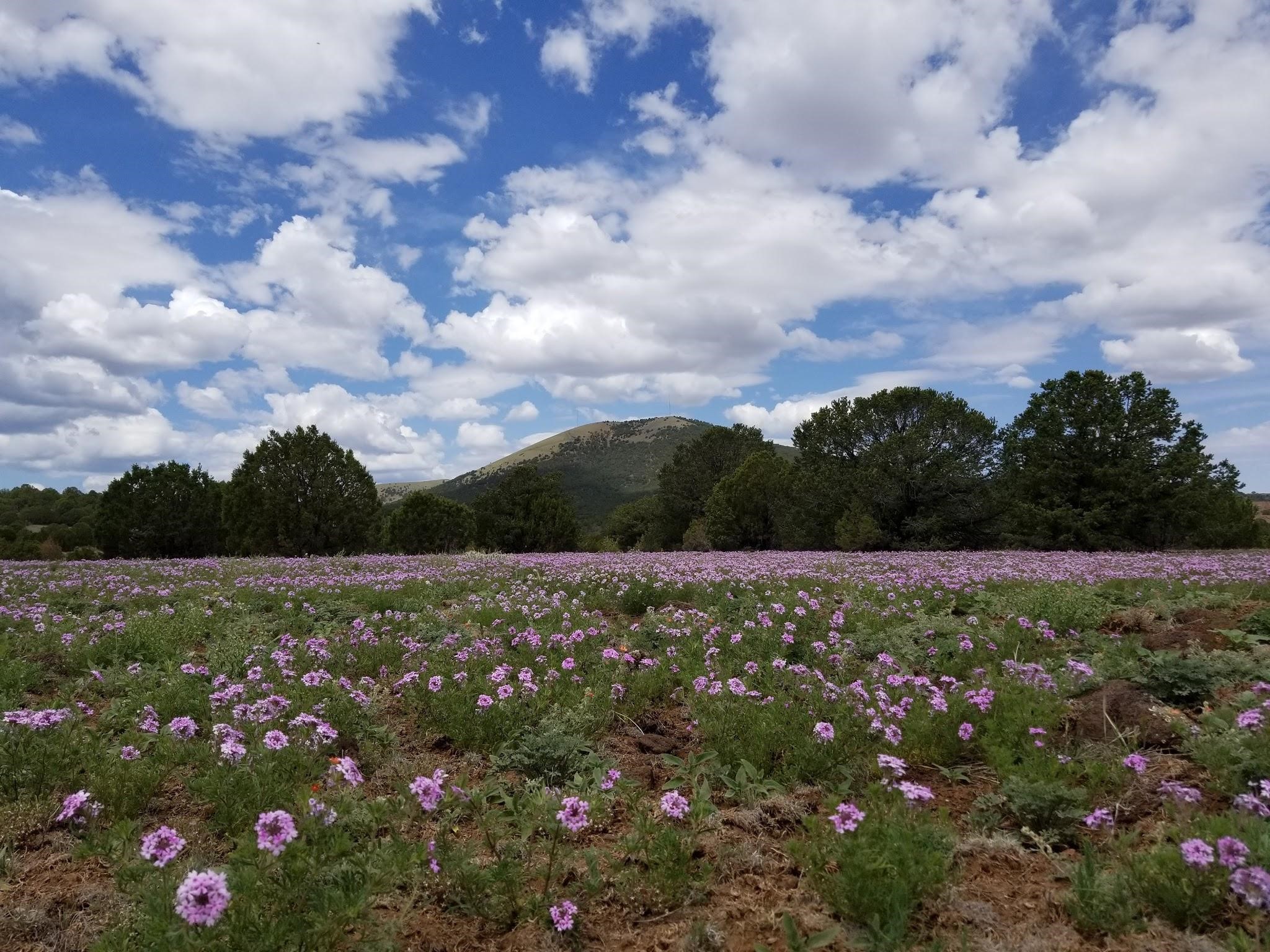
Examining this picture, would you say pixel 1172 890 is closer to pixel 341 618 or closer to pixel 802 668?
pixel 802 668

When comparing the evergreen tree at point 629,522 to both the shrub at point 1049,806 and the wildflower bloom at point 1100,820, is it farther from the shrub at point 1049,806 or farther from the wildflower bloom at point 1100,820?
the wildflower bloom at point 1100,820

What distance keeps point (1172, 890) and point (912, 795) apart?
0.99 meters

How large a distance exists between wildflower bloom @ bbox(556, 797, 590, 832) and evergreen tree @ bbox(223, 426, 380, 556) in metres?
34.6

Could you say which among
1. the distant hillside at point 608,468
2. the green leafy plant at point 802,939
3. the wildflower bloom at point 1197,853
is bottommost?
the green leafy plant at point 802,939

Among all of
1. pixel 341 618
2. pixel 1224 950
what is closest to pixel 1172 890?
pixel 1224 950

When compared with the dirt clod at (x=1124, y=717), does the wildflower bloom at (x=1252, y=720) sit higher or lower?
higher

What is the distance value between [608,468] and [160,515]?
124621 millimetres

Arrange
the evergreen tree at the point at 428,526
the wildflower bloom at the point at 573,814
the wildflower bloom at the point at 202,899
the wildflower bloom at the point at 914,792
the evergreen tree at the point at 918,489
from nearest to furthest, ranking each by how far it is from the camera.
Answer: the wildflower bloom at the point at 202,899 → the wildflower bloom at the point at 573,814 → the wildflower bloom at the point at 914,792 → the evergreen tree at the point at 918,489 → the evergreen tree at the point at 428,526

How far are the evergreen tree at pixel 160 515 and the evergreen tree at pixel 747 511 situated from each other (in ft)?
103

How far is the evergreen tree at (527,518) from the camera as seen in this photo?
50.5 meters

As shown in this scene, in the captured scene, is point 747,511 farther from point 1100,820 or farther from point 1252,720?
point 1100,820

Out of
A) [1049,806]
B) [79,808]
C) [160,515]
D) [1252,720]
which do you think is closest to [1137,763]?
[1049,806]

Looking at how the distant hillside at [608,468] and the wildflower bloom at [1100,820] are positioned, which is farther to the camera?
the distant hillside at [608,468]

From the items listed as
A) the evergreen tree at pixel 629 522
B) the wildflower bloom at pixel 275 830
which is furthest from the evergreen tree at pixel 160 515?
the wildflower bloom at pixel 275 830
